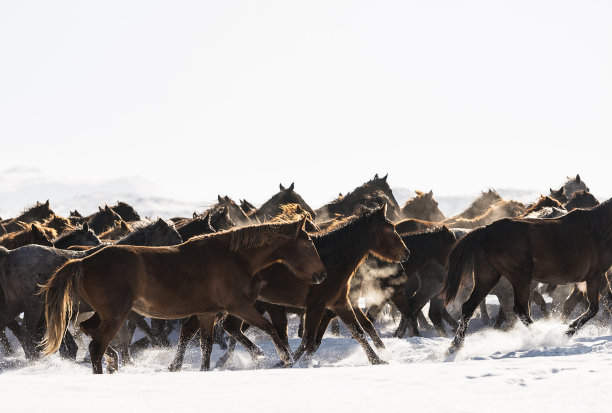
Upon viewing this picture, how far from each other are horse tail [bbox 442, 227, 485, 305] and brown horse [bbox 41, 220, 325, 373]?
232cm

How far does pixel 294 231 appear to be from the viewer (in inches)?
394

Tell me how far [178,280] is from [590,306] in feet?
18.0

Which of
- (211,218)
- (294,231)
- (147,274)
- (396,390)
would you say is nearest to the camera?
(396,390)

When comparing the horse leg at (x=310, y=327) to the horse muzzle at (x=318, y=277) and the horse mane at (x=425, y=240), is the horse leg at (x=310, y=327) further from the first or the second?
the horse mane at (x=425, y=240)

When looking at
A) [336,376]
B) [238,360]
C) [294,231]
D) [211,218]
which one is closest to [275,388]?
[336,376]

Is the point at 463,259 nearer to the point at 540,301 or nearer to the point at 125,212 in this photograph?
the point at 540,301

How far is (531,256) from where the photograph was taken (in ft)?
37.7

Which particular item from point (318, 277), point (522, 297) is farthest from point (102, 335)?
point (522, 297)

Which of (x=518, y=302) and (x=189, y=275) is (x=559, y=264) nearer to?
(x=518, y=302)

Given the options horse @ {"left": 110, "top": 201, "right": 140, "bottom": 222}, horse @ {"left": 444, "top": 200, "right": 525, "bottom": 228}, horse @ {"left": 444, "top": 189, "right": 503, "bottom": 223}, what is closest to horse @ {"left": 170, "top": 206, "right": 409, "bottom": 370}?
horse @ {"left": 444, "top": 200, "right": 525, "bottom": 228}

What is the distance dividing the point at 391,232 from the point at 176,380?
4.87m

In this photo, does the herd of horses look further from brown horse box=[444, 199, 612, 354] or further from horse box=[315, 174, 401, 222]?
Result: horse box=[315, 174, 401, 222]

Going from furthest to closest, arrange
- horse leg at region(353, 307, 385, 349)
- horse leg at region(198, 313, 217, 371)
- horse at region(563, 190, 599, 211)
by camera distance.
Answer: horse at region(563, 190, 599, 211)
horse leg at region(353, 307, 385, 349)
horse leg at region(198, 313, 217, 371)

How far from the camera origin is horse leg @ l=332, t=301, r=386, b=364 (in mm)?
10031
